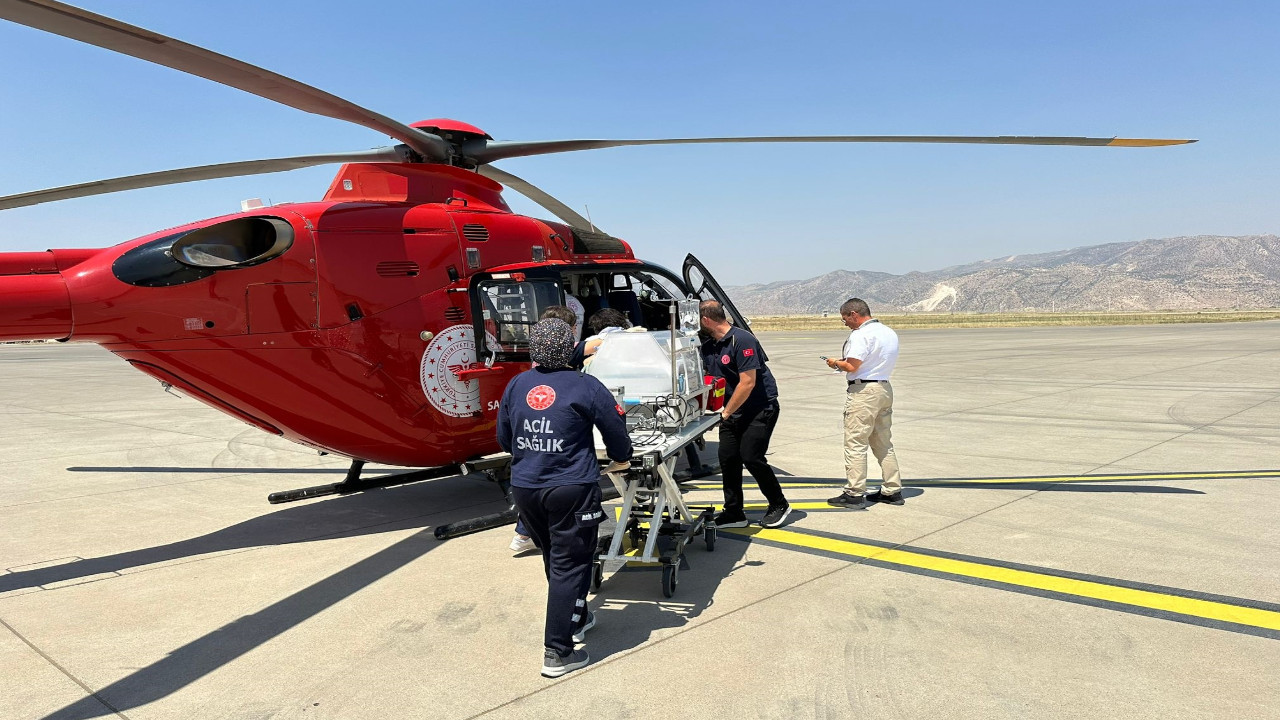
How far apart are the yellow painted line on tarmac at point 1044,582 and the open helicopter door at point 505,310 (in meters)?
2.64

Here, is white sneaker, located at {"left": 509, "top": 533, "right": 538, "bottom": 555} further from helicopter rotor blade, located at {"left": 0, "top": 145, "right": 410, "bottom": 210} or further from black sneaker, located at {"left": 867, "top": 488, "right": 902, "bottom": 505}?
helicopter rotor blade, located at {"left": 0, "top": 145, "right": 410, "bottom": 210}

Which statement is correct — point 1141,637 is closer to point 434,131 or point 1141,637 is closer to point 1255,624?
point 1255,624

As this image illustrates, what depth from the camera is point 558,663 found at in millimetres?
3809

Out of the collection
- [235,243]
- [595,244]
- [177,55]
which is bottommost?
[235,243]

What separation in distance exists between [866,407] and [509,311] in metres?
3.37

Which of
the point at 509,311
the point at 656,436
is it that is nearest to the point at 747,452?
the point at 656,436

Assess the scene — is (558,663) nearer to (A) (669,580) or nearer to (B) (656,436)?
(A) (669,580)

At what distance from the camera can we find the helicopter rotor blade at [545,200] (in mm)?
8919

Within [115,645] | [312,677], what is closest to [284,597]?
[115,645]

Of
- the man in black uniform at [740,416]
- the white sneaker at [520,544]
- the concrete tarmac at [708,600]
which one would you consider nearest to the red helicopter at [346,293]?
the concrete tarmac at [708,600]

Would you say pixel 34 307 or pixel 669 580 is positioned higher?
pixel 34 307

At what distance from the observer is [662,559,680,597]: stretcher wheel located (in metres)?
4.84

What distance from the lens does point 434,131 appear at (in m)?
7.61

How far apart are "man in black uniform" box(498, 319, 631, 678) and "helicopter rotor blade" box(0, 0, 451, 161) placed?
254 cm
